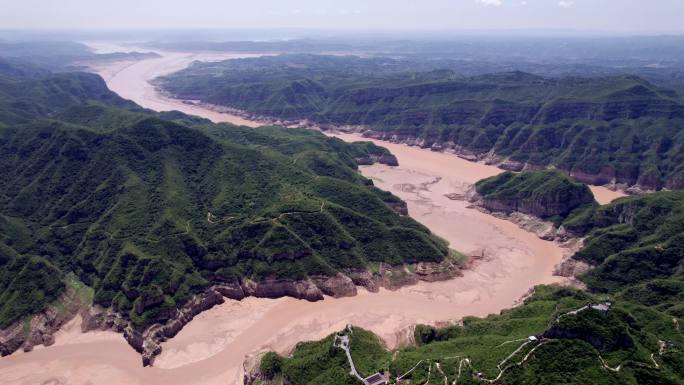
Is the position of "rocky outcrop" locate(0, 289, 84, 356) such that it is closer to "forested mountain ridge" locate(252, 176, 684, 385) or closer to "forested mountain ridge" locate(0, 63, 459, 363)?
"forested mountain ridge" locate(0, 63, 459, 363)

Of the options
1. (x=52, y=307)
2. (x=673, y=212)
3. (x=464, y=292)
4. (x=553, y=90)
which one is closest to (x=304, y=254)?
(x=464, y=292)

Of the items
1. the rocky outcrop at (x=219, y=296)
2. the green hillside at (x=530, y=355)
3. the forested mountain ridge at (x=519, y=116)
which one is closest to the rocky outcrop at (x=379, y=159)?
the forested mountain ridge at (x=519, y=116)

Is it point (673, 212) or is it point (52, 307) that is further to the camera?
point (673, 212)

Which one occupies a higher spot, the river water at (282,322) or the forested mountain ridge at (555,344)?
the forested mountain ridge at (555,344)

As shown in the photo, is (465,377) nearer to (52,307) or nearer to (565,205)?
(52,307)

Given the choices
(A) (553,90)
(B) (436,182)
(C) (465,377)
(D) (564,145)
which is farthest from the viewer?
(A) (553,90)

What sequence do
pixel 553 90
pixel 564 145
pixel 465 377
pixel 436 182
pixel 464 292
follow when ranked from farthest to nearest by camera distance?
pixel 553 90
pixel 564 145
pixel 436 182
pixel 464 292
pixel 465 377

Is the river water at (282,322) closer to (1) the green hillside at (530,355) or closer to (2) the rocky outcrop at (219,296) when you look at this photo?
(2) the rocky outcrop at (219,296)

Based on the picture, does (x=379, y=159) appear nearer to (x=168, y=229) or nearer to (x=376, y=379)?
Result: (x=168, y=229)
